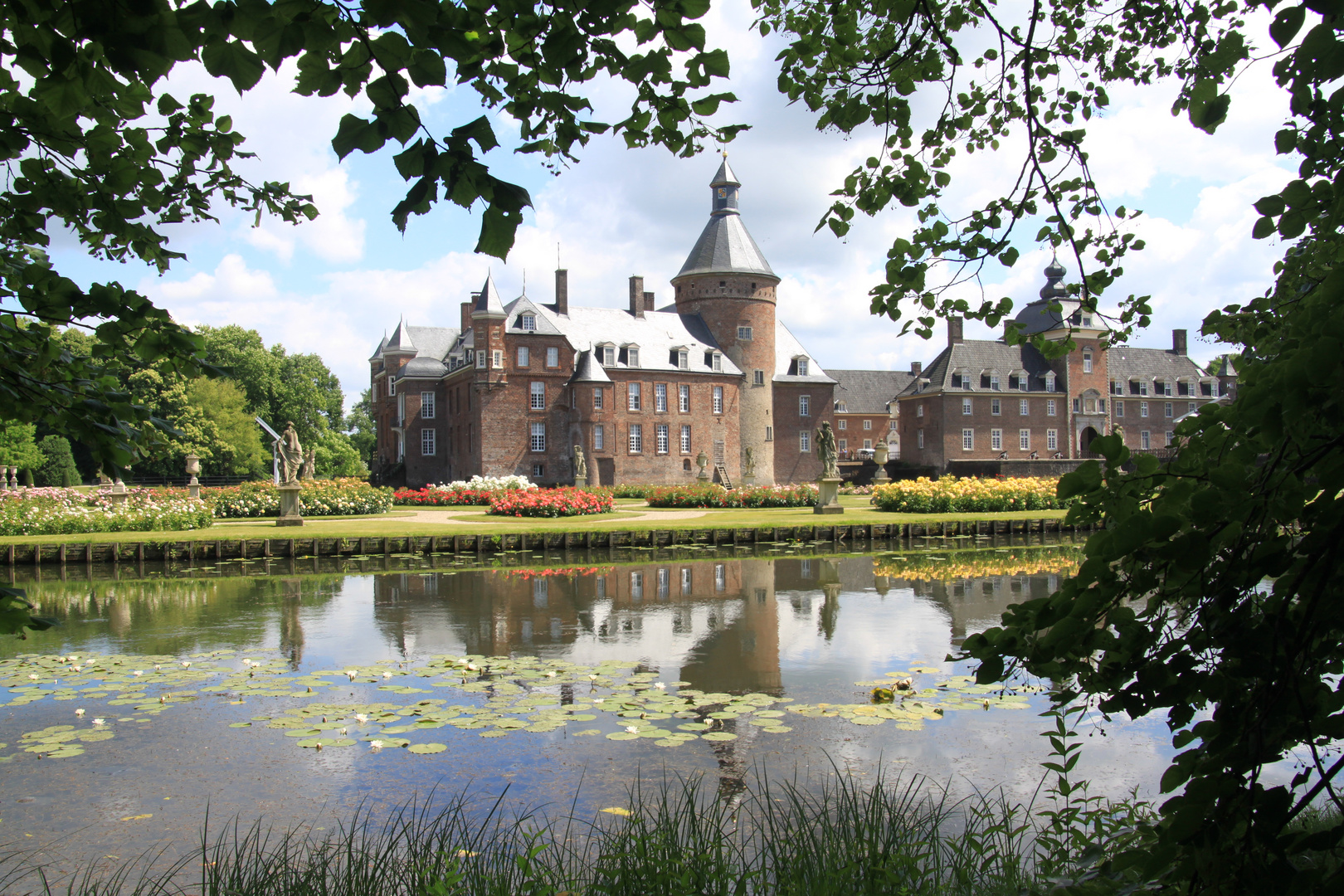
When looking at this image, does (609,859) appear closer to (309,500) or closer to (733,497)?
(309,500)

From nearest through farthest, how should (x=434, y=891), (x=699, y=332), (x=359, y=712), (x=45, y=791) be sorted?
(x=434, y=891), (x=45, y=791), (x=359, y=712), (x=699, y=332)

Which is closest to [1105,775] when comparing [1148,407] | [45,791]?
[45,791]

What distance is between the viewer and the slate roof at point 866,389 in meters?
71.2

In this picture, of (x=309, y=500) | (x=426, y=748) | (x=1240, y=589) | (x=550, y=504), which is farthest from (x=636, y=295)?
(x=1240, y=589)

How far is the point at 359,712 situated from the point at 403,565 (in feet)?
40.1

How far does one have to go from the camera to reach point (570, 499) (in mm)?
29281

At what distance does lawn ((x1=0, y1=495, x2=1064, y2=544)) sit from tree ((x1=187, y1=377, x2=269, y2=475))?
33364 millimetres

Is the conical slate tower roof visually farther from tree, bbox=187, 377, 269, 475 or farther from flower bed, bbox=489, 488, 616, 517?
tree, bbox=187, 377, 269, 475

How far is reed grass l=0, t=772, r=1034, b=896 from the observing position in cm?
392

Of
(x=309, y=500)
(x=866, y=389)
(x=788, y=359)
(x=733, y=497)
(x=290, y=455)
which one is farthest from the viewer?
(x=866, y=389)

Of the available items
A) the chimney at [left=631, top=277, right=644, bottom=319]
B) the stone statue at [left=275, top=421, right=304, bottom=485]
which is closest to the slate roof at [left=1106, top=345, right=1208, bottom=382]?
the chimney at [left=631, top=277, right=644, bottom=319]

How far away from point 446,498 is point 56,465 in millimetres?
36931

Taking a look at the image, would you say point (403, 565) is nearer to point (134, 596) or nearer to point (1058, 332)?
point (134, 596)

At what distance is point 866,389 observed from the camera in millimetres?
72062
